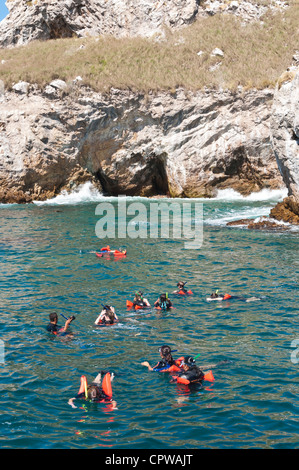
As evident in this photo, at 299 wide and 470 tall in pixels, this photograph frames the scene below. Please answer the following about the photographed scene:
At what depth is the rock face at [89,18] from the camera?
2207 inches

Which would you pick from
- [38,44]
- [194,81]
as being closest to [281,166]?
[194,81]

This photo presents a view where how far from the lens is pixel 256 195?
44.4m

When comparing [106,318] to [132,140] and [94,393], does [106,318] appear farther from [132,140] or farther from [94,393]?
[132,140]

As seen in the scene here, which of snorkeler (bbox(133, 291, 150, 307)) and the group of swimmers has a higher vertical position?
snorkeler (bbox(133, 291, 150, 307))

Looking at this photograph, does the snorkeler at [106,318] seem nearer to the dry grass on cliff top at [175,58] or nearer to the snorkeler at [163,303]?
the snorkeler at [163,303]

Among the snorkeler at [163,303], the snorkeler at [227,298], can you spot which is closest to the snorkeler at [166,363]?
the snorkeler at [163,303]

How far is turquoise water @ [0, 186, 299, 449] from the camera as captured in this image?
8320 millimetres

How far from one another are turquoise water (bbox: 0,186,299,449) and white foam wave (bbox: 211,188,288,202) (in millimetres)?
18824

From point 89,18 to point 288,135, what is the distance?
3989 centimetres

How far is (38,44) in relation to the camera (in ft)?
184

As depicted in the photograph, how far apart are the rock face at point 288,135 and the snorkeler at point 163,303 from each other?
15810 millimetres

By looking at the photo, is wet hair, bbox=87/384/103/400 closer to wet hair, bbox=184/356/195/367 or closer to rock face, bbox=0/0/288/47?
wet hair, bbox=184/356/195/367

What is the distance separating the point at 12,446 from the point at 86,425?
4.39 ft

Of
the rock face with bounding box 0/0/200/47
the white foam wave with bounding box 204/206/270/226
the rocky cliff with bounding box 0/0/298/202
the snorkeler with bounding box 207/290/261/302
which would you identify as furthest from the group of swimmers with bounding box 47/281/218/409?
the rock face with bounding box 0/0/200/47
